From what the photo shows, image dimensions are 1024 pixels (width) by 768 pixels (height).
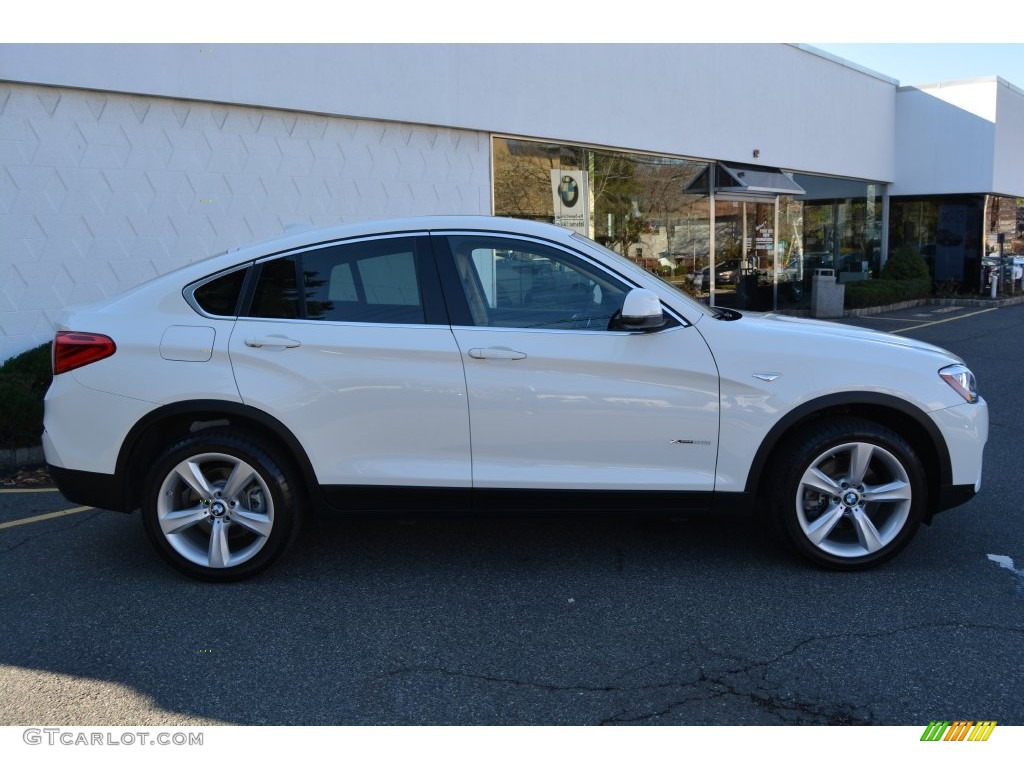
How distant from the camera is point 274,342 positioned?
420cm

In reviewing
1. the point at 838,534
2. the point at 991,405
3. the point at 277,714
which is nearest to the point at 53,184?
the point at 277,714

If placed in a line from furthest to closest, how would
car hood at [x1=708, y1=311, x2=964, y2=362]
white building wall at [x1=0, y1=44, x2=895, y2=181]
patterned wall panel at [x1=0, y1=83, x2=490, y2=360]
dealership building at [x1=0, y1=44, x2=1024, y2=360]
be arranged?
white building wall at [x1=0, y1=44, x2=895, y2=181] < dealership building at [x1=0, y1=44, x2=1024, y2=360] < patterned wall panel at [x1=0, y1=83, x2=490, y2=360] < car hood at [x1=708, y1=311, x2=964, y2=362]

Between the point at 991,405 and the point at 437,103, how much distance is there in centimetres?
726

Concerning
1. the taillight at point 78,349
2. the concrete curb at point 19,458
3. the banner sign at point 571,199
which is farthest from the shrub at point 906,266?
the taillight at point 78,349

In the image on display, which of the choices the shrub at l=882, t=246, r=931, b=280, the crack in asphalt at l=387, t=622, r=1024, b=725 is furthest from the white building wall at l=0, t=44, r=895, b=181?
the crack in asphalt at l=387, t=622, r=1024, b=725

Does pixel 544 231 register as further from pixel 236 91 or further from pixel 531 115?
pixel 531 115

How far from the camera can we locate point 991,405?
8.80m

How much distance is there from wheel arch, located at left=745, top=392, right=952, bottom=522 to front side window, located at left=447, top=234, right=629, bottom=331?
0.99m

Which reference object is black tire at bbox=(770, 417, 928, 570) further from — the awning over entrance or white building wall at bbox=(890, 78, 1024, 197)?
white building wall at bbox=(890, 78, 1024, 197)

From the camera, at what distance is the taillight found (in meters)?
4.21

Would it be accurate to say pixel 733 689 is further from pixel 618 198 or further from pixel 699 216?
pixel 699 216

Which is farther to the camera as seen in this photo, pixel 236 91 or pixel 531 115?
pixel 531 115

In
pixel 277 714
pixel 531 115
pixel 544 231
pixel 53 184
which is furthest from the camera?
pixel 531 115
